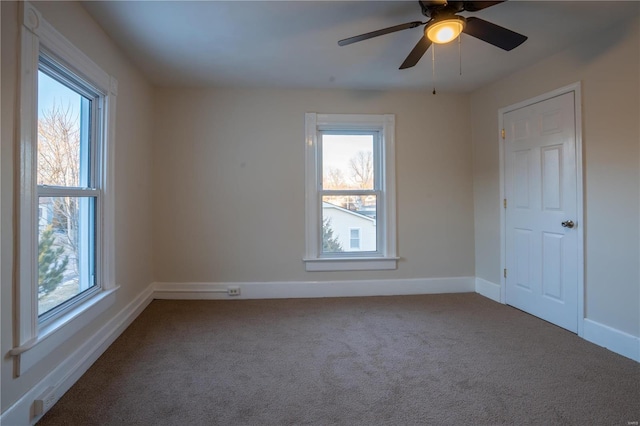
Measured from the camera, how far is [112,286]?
7.72 feet

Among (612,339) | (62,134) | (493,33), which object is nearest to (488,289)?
(612,339)

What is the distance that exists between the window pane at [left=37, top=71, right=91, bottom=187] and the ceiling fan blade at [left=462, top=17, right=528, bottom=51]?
2468 mm

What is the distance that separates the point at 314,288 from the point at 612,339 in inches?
101

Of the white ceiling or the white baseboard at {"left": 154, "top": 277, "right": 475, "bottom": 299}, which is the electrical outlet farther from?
the white ceiling

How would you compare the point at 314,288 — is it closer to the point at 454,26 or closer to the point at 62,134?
the point at 62,134

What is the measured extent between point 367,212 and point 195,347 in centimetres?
227

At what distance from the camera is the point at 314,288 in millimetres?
3486

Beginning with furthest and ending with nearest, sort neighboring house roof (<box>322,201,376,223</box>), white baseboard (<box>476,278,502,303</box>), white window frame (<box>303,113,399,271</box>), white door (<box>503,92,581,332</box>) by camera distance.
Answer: neighboring house roof (<box>322,201,376,223</box>) → white window frame (<box>303,113,399,271</box>) → white baseboard (<box>476,278,502,303</box>) → white door (<box>503,92,581,332</box>)

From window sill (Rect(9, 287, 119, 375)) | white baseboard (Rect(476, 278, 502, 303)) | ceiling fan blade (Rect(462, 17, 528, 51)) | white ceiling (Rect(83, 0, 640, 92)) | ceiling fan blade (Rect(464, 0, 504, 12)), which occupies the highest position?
white ceiling (Rect(83, 0, 640, 92))

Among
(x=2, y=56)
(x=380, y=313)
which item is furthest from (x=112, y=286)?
(x=380, y=313)

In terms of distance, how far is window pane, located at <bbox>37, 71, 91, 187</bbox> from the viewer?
172 cm

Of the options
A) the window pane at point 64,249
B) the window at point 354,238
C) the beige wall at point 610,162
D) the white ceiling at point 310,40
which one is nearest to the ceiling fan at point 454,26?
the white ceiling at point 310,40

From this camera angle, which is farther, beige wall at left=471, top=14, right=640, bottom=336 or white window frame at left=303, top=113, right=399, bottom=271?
white window frame at left=303, top=113, right=399, bottom=271

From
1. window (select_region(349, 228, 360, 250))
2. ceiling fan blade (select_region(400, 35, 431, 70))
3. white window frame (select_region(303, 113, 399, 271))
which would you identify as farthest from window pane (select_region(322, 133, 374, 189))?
ceiling fan blade (select_region(400, 35, 431, 70))
